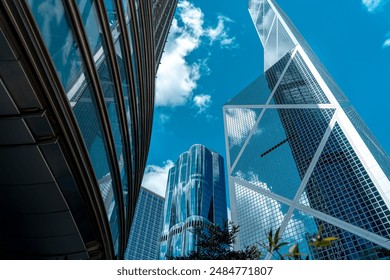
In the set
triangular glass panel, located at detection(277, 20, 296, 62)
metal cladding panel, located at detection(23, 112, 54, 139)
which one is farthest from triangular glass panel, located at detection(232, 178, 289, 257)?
metal cladding panel, located at detection(23, 112, 54, 139)

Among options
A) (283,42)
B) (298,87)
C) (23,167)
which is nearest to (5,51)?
(23,167)

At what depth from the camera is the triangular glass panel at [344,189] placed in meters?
65.7

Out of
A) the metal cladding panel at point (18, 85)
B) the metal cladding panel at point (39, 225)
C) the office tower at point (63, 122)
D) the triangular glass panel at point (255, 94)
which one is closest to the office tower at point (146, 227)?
the triangular glass panel at point (255, 94)

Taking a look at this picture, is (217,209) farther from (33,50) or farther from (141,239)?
(33,50)

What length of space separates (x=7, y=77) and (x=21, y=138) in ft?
4.45

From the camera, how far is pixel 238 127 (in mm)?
109250

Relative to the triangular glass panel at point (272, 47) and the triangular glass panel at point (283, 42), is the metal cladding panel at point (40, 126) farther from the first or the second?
the triangular glass panel at point (272, 47)

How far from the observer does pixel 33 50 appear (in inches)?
202

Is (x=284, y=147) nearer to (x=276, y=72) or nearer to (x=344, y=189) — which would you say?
(x=344, y=189)

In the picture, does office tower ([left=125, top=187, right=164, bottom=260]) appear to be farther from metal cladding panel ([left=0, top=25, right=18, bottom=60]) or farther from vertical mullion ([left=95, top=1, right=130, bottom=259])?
metal cladding panel ([left=0, top=25, right=18, bottom=60])

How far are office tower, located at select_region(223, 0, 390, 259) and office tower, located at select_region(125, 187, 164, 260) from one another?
48.7 meters

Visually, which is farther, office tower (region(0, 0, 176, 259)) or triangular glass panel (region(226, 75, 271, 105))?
triangular glass panel (region(226, 75, 271, 105))

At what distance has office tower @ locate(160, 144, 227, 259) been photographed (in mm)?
124250

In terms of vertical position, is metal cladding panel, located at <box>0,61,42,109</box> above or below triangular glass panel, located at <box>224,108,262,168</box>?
below
